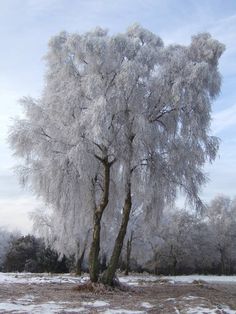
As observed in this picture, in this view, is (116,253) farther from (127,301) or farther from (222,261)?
(222,261)

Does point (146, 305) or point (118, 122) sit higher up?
point (118, 122)

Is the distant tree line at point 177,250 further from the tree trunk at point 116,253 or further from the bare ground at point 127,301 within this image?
the bare ground at point 127,301

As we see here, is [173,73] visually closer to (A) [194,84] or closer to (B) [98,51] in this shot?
(A) [194,84]

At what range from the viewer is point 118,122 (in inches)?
662

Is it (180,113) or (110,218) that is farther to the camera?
(110,218)

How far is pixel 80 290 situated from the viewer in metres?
16.5

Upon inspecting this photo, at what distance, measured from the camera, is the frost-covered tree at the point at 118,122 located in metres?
16.4

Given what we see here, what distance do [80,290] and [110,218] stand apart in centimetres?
445

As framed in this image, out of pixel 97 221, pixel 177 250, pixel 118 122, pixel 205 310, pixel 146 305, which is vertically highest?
pixel 177 250

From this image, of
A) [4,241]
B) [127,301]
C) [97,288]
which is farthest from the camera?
[4,241]

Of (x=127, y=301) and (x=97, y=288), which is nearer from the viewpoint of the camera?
(x=127, y=301)

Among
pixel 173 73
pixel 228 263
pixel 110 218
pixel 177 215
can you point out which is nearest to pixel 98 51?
pixel 173 73

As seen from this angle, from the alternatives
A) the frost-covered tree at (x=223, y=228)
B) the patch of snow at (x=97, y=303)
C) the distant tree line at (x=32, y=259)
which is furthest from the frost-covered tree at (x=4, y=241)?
the patch of snow at (x=97, y=303)

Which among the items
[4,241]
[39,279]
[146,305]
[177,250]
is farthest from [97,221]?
[4,241]
